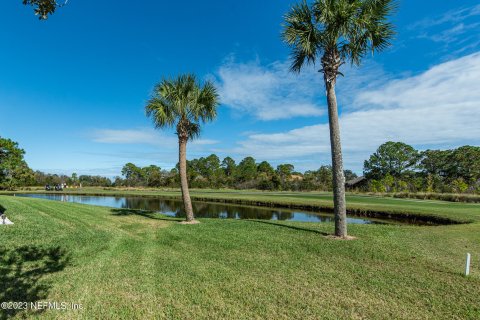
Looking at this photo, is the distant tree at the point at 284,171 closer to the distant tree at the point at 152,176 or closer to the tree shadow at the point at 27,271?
the distant tree at the point at 152,176

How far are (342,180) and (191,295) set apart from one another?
21.7 feet

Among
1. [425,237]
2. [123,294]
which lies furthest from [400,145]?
[123,294]

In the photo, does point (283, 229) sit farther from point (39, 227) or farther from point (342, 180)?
point (39, 227)

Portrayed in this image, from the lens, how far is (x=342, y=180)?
31.6ft

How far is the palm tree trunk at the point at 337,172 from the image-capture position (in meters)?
9.61

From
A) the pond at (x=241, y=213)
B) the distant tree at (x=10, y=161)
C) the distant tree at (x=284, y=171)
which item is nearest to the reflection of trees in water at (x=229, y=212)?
the pond at (x=241, y=213)

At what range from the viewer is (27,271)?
5793 millimetres

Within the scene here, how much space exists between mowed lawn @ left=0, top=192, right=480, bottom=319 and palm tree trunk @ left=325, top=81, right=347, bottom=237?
719 mm

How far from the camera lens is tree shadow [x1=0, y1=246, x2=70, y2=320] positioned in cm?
467

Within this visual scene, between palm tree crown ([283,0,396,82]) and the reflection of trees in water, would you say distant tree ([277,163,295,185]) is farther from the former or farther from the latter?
palm tree crown ([283,0,396,82])

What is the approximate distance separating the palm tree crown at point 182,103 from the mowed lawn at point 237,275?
19.5 ft

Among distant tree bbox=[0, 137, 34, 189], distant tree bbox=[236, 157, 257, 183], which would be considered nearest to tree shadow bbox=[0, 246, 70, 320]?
distant tree bbox=[0, 137, 34, 189]

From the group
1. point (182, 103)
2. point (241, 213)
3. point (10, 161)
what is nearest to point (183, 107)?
point (182, 103)

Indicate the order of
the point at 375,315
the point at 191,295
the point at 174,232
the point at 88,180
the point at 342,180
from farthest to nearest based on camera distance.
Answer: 1. the point at 88,180
2. the point at 174,232
3. the point at 342,180
4. the point at 191,295
5. the point at 375,315
